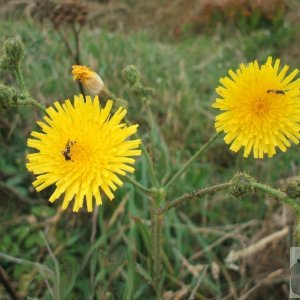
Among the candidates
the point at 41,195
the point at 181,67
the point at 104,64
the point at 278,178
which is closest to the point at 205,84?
the point at 181,67

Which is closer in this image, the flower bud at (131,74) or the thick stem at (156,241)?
the thick stem at (156,241)

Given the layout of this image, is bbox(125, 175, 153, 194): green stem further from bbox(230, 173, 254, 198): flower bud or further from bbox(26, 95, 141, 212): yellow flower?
bbox(230, 173, 254, 198): flower bud

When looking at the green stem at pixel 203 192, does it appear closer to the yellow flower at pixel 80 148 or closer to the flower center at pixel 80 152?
the yellow flower at pixel 80 148

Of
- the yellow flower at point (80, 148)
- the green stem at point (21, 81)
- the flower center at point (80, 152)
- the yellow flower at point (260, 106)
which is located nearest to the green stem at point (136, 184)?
the yellow flower at point (80, 148)

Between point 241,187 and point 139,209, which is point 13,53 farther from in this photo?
point 139,209

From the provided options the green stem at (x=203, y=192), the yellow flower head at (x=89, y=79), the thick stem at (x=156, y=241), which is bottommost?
the thick stem at (x=156, y=241)

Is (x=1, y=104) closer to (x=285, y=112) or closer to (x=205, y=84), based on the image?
(x=285, y=112)

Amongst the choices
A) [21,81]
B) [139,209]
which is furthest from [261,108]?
[139,209]

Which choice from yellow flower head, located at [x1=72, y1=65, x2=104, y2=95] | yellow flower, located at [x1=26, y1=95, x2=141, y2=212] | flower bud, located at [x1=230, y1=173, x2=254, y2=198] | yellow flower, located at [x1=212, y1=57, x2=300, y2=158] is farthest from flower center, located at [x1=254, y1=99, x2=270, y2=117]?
yellow flower head, located at [x1=72, y1=65, x2=104, y2=95]
